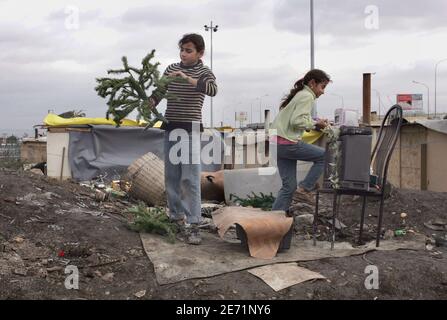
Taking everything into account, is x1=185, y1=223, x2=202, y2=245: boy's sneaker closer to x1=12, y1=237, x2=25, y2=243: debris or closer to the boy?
the boy

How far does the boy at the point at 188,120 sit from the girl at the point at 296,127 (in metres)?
0.81

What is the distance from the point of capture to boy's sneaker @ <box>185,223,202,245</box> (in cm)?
→ 431

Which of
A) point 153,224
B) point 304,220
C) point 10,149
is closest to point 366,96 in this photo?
point 304,220

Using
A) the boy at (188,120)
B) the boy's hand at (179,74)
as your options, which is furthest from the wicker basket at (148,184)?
the boy's hand at (179,74)

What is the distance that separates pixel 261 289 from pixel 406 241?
87.8 inches

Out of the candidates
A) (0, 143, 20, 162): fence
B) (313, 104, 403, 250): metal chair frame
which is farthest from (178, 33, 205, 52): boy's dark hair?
(0, 143, 20, 162): fence

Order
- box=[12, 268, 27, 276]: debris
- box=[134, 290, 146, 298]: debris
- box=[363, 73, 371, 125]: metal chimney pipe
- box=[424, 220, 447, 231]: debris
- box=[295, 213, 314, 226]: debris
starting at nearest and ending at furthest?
box=[134, 290, 146, 298]: debris, box=[12, 268, 27, 276]: debris, box=[424, 220, 447, 231]: debris, box=[295, 213, 314, 226]: debris, box=[363, 73, 371, 125]: metal chimney pipe

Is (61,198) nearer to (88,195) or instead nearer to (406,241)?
(88,195)

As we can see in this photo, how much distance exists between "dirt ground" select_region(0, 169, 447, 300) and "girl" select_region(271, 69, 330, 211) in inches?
28.9

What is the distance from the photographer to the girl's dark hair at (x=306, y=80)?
4.79 m

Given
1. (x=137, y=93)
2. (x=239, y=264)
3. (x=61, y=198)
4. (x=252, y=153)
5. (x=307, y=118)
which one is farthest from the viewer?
(x=252, y=153)
